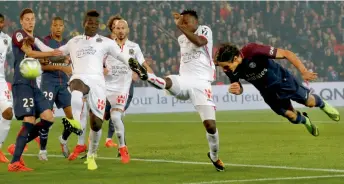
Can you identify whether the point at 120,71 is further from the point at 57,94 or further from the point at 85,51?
the point at 85,51

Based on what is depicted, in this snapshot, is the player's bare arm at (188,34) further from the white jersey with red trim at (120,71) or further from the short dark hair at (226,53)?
the white jersey with red trim at (120,71)

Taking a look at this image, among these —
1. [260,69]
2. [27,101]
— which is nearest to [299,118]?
[260,69]

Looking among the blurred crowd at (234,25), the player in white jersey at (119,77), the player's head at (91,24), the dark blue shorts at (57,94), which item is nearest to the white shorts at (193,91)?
the player's head at (91,24)

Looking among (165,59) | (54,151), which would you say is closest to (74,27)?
(165,59)

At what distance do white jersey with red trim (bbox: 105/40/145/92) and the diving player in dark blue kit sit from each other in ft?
8.90

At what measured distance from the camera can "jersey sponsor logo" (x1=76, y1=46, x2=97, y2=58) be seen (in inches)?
468

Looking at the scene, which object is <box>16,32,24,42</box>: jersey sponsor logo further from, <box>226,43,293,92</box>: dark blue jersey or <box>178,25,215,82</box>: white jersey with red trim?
<box>226,43,293,92</box>: dark blue jersey

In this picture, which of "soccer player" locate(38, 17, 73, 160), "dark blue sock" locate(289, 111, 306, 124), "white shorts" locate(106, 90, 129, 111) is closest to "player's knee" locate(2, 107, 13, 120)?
"soccer player" locate(38, 17, 73, 160)

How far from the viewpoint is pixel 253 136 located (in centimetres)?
1827

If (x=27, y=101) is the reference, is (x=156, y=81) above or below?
above

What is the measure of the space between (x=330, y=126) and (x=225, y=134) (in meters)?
3.50

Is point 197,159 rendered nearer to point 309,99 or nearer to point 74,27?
point 309,99

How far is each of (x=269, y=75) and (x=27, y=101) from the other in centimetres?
344

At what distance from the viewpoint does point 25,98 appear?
11883mm
